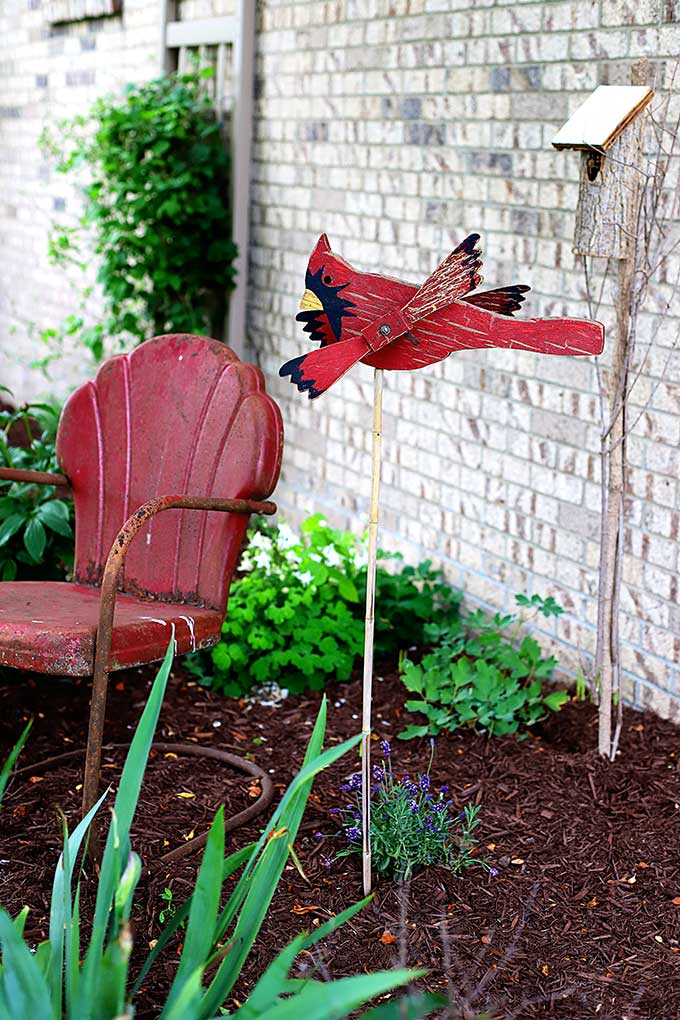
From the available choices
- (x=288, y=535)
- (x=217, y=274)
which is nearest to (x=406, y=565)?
(x=288, y=535)

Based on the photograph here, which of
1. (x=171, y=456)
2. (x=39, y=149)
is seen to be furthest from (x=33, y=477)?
(x=39, y=149)

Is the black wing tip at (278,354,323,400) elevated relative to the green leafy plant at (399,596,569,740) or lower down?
elevated

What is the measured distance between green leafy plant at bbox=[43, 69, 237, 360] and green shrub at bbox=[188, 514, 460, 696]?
2.00 m

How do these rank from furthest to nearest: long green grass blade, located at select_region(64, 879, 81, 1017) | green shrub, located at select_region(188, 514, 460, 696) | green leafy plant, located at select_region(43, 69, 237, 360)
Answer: green leafy plant, located at select_region(43, 69, 237, 360) → green shrub, located at select_region(188, 514, 460, 696) → long green grass blade, located at select_region(64, 879, 81, 1017)

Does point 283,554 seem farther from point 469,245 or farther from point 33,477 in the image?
point 469,245

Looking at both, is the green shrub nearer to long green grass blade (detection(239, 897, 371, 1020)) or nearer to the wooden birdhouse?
the wooden birdhouse

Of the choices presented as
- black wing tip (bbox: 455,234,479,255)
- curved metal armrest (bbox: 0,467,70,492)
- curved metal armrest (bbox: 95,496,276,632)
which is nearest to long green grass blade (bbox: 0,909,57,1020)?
curved metal armrest (bbox: 95,496,276,632)

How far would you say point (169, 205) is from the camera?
18.3 ft

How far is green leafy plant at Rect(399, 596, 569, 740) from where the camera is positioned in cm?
339

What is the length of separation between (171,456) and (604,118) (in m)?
1.33

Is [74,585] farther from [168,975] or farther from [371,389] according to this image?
[371,389]

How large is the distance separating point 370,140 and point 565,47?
1.25m

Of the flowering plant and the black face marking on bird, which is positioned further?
the flowering plant

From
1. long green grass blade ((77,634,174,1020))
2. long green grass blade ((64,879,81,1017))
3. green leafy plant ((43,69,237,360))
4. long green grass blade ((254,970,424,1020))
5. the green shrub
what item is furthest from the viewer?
green leafy plant ((43,69,237,360))
